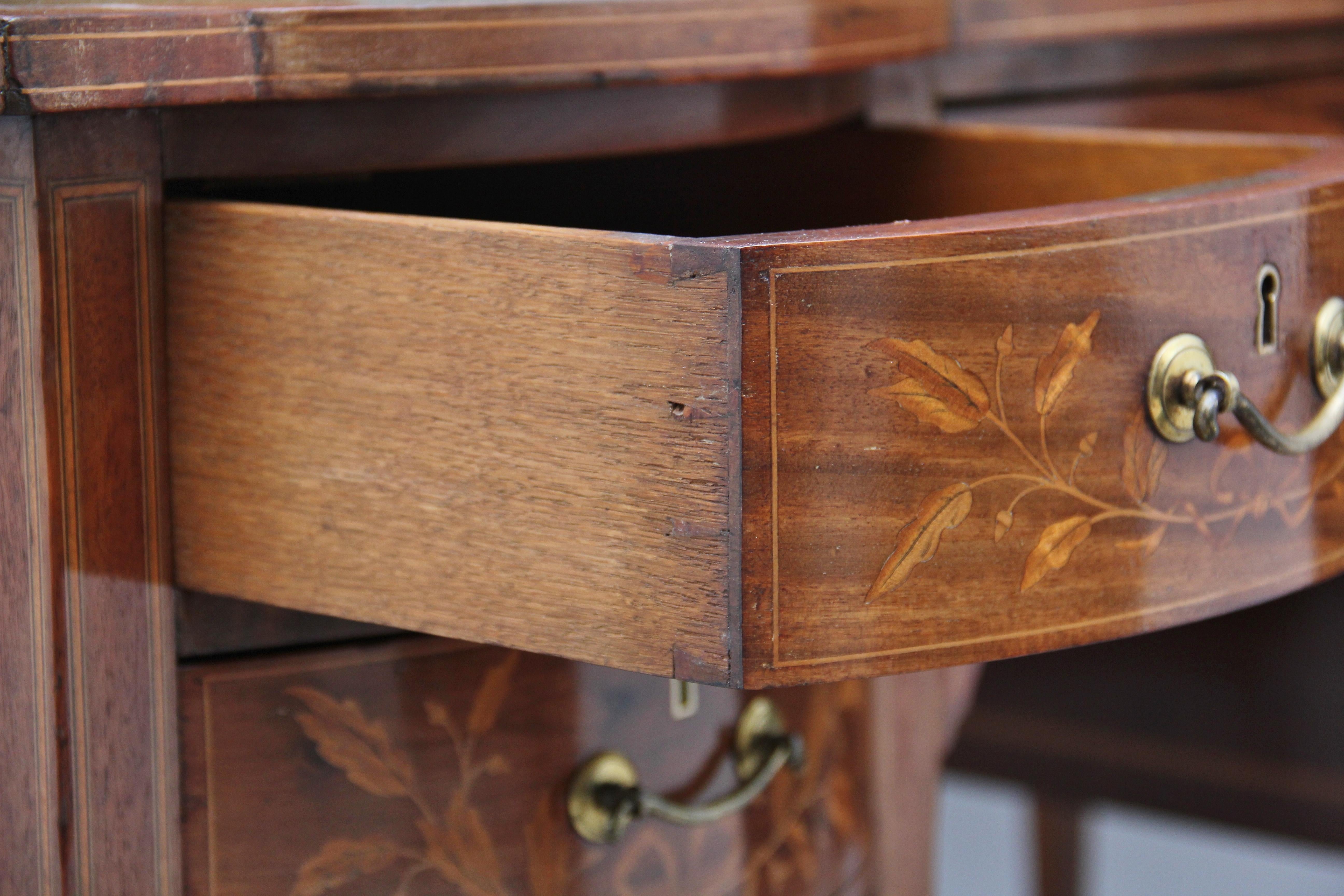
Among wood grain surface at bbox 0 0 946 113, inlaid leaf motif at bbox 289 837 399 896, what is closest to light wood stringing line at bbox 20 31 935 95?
wood grain surface at bbox 0 0 946 113

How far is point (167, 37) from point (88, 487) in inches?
5.2

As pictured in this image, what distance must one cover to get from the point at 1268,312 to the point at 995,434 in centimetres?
11

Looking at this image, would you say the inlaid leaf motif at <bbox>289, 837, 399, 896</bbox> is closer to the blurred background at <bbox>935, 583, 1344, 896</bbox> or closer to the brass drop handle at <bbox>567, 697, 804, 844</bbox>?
the brass drop handle at <bbox>567, 697, 804, 844</bbox>

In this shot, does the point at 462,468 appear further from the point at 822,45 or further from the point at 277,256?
the point at 822,45

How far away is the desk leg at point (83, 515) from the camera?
459 millimetres

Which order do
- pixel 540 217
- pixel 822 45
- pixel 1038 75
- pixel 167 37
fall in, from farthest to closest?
pixel 1038 75, pixel 540 217, pixel 822 45, pixel 167 37

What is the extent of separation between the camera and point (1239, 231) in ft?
1.57

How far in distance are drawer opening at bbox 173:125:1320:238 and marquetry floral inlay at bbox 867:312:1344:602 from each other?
0.21 metres

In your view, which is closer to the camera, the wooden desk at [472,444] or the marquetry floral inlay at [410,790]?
the wooden desk at [472,444]

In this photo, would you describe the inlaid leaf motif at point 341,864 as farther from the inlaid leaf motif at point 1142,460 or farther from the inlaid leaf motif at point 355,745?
the inlaid leaf motif at point 1142,460

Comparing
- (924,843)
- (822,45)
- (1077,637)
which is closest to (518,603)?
(1077,637)

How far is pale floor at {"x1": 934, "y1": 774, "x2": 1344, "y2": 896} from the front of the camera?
6.23 ft

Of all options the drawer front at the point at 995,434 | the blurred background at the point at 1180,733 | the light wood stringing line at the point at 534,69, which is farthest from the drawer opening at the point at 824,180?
the blurred background at the point at 1180,733

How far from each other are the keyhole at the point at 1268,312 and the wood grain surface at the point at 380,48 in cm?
19
